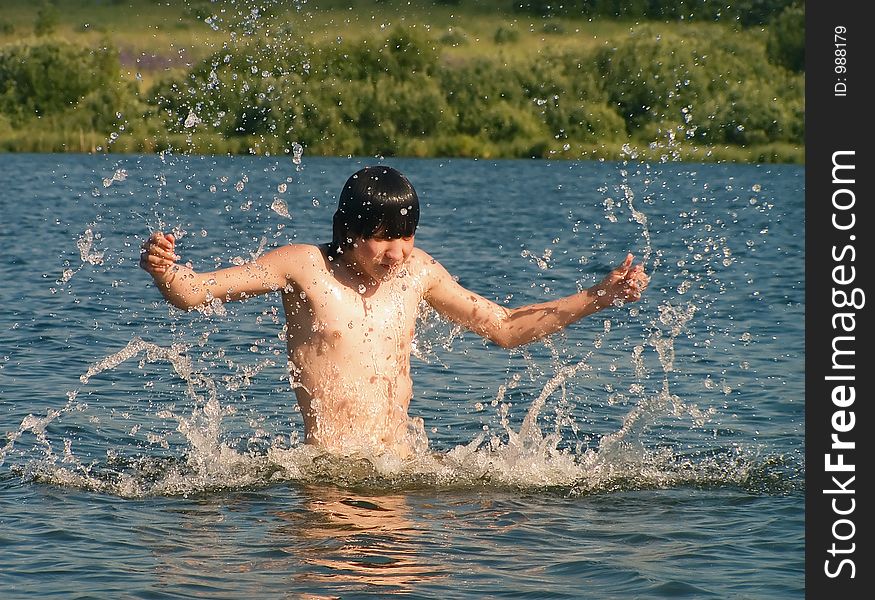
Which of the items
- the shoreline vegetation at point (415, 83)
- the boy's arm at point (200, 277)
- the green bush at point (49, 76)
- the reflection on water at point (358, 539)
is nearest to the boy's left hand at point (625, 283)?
the reflection on water at point (358, 539)

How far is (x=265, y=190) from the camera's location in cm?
2777

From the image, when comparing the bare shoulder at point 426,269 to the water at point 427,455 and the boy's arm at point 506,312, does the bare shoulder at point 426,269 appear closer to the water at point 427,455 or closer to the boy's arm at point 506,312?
the boy's arm at point 506,312

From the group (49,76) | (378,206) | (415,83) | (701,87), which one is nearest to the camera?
(378,206)

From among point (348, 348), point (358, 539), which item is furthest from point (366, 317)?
point (358, 539)

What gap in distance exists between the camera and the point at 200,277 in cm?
615

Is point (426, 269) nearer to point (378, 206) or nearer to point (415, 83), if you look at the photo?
point (378, 206)

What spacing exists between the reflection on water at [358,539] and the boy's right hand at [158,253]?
1273 mm

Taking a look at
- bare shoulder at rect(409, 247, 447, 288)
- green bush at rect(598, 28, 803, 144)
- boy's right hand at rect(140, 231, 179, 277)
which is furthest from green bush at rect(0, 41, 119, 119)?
boy's right hand at rect(140, 231, 179, 277)

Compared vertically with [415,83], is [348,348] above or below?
below

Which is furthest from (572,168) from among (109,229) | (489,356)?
(489,356)

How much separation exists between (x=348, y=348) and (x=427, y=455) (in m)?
0.91

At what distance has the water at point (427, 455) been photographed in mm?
5812
